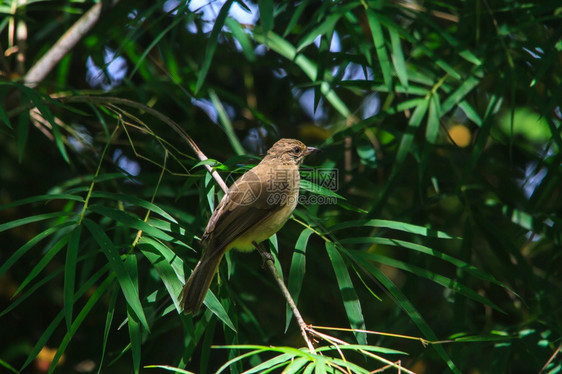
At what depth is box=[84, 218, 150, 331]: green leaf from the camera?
2473mm

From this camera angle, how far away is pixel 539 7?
3506 millimetres

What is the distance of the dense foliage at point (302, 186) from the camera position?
9.66 feet

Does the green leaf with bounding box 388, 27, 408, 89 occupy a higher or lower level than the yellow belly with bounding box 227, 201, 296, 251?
higher

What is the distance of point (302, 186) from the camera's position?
3283mm

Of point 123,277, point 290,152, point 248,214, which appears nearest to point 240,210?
point 248,214

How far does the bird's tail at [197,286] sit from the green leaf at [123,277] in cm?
21

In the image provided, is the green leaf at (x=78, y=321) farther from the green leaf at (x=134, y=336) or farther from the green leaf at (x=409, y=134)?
the green leaf at (x=409, y=134)

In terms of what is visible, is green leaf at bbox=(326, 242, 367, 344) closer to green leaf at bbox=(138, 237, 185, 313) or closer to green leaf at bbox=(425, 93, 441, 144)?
green leaf at bbox=(138, 237, 185, 313)

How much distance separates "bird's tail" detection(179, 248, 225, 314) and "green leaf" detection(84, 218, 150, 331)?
21 cm

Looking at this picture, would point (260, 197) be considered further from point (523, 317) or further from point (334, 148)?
point (523, 317)

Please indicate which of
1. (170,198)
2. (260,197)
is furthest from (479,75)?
(170,198)

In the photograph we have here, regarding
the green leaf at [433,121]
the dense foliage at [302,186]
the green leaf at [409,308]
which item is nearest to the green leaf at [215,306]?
the dense foliage at [302,186]

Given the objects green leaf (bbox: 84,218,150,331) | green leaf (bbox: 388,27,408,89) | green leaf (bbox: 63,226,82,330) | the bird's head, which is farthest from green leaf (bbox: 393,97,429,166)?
green leaf (bbox: 63,226,82,330)

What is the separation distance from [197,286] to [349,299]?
0.69 m
